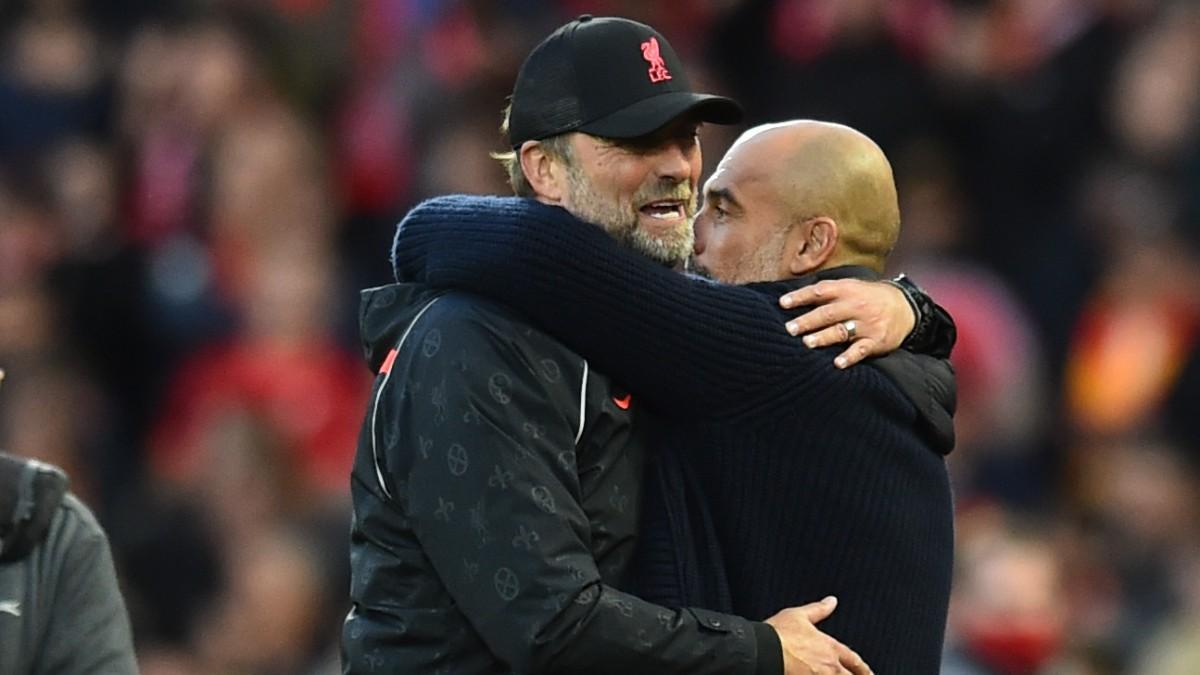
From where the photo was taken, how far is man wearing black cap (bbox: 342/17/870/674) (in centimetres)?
338

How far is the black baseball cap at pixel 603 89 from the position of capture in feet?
11.9

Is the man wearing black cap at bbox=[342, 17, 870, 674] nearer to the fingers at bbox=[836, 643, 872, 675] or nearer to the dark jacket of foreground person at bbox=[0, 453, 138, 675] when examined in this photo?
the fingers at bbox=[836, 643, 872, 675]

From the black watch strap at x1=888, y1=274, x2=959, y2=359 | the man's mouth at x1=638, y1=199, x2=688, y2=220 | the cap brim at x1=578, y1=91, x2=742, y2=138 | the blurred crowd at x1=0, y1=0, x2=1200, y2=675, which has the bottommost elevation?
the blurred crowd at x1=0, y1=0, x2=1200, y2=675

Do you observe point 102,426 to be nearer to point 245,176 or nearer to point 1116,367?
point 245,176

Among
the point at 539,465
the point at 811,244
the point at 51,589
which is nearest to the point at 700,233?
the point at 811,244

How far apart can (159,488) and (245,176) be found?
3.98 feet

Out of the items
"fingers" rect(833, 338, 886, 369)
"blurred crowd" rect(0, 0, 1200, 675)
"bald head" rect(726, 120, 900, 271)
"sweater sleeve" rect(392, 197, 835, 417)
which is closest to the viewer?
"sweater sleeve" rect(392, 197, 835, 417)

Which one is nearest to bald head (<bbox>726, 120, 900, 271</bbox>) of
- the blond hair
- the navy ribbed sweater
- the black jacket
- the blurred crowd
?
the navy ribbed sweater

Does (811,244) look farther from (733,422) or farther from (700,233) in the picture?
(733,422)

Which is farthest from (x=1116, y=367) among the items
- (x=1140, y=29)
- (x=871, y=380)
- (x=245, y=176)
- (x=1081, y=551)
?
(x=871, y=380)

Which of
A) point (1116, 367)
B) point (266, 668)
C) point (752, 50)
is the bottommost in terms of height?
point (266, 668)

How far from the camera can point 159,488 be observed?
7734mm

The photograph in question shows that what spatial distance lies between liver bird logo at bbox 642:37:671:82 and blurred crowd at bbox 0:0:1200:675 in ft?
8.13

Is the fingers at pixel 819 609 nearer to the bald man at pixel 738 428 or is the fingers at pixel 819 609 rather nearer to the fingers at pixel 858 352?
the bald man at pixel 738 428
